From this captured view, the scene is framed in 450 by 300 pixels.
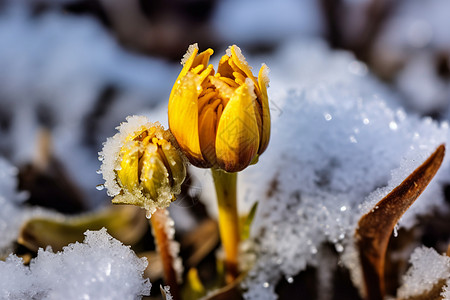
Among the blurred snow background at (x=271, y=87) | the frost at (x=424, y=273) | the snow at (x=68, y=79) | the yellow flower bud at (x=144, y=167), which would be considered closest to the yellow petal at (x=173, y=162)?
the yellow flower bud at (x=144, y=167)

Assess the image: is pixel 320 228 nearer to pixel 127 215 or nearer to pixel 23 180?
pixel 127 215

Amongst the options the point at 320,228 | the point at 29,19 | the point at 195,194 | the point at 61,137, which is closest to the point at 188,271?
the point at 195,194

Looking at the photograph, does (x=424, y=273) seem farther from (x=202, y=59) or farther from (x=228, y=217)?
(x=202, y=59)

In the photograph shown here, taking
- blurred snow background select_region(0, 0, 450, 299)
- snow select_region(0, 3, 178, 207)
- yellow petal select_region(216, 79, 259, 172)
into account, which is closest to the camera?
yellow petal select_region(216, 79, 259, 172)

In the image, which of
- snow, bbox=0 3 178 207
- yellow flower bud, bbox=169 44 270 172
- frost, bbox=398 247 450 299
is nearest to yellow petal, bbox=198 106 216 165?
yellow flower bud, bbox=169 44 270 172

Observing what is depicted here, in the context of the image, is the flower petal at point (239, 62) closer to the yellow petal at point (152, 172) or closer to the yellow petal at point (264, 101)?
the yellow petal at point (264, 101)

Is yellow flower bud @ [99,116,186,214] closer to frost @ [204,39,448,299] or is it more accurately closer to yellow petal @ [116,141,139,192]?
yellow petal @ [116,141,139,192]
